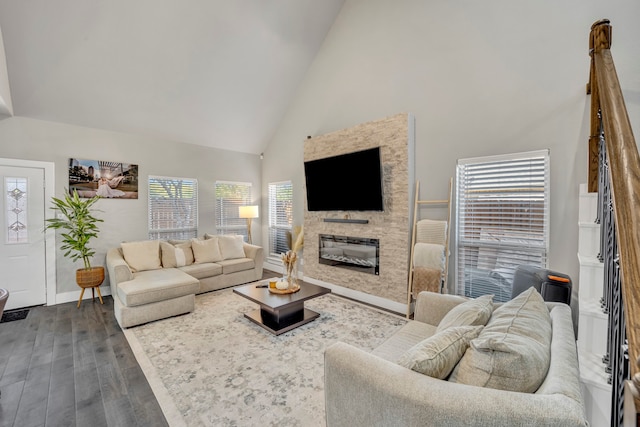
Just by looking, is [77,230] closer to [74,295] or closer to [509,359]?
[74,295]

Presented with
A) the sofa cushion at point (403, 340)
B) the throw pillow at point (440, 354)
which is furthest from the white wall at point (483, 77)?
the throw pillow at point (440, 354)

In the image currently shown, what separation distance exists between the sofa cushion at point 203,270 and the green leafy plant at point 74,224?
138 cm

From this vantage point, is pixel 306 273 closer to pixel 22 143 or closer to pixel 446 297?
pixel 446 297

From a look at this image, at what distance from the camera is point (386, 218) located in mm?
4016

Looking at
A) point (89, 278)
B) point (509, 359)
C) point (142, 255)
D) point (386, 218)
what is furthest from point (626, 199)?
point (89, 278)

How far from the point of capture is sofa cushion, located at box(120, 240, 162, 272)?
4.27 m

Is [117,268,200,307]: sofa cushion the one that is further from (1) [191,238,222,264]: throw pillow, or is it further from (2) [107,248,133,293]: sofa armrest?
(1) [191,238,222,264]: throw pillow

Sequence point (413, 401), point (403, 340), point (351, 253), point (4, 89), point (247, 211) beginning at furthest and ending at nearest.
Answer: point (247, 211), point (351, 253), point (4, 89), point (403, 340), point (413, 401)

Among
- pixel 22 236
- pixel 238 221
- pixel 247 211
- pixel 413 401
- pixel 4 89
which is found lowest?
pixel 413 401

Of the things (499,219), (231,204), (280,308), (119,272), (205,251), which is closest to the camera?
(280,308)

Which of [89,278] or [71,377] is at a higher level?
[89,278]

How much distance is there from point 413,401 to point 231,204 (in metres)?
5.81

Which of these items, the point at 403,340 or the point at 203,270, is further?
the point at 203,270

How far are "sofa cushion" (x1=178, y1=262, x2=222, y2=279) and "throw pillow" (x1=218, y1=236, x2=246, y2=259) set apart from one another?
41 cm
